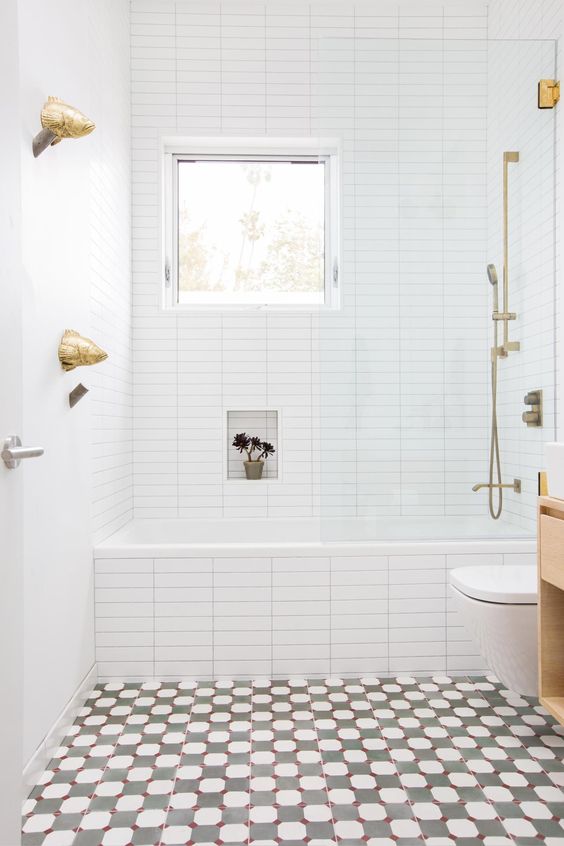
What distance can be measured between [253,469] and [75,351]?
5.46 feet

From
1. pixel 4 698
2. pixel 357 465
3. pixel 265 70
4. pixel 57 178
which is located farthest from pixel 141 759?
pixel 265 70

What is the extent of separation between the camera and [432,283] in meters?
2.81

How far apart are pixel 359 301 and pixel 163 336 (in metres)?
1.32

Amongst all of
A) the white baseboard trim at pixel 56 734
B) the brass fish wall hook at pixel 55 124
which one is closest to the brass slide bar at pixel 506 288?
the brass fish wall hook at pixel 55 124

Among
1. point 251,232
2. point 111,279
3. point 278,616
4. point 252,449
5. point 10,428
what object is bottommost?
point 278,616

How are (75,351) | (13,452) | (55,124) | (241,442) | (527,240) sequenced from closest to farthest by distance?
1. (13,452)
2. (55,124)
3. (75,351)
4. (527,240)
5. (241,442)

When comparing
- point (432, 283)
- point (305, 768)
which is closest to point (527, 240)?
point (432, 283)

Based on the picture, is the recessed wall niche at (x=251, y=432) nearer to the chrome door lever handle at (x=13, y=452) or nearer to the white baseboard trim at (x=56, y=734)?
the white baseboard trim at (x=56, y=734)

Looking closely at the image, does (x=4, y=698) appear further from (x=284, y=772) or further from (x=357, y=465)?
(x=357, y=465)

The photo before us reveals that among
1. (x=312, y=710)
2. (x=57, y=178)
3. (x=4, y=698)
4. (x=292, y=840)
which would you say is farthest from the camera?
(x=312, y=710)

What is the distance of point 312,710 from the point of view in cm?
246

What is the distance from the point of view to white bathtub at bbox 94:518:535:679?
2756 millimetres

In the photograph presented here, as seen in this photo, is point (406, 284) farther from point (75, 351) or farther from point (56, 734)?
point (56, 734)

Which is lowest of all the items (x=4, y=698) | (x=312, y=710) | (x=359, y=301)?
(x=312, y=710)
